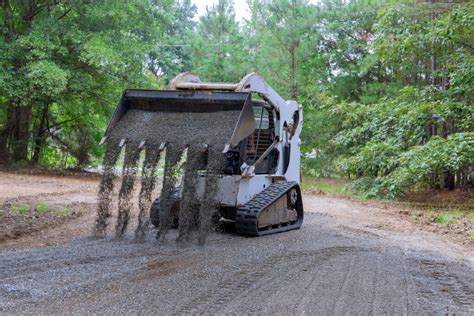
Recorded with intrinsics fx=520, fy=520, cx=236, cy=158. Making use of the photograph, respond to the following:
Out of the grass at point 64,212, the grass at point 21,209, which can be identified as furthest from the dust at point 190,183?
the grass at point 21,209

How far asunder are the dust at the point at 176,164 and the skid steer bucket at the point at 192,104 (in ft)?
0.28

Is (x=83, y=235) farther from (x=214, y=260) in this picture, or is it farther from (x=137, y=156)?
(x=214, y=260)

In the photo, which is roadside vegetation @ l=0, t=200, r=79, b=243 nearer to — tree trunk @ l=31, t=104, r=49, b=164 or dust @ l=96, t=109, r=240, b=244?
dust @ l=96, t=109, r=240, b=244

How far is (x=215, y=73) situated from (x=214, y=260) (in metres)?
18.8

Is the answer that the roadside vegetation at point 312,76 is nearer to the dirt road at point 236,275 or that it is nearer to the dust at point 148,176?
the dust at point 148,176

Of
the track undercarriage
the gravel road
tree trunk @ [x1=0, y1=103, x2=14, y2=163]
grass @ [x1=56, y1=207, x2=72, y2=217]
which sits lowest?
the gravel road

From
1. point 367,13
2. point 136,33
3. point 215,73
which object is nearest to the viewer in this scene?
point 136,33

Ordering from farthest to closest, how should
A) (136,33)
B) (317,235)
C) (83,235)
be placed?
(136,33) → (317,235) → (83,235)

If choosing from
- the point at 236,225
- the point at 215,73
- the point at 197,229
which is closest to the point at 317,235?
the point at 236,225

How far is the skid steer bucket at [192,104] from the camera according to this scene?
20.1 feet

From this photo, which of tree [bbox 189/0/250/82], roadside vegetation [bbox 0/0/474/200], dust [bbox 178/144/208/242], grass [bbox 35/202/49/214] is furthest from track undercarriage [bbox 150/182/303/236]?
tree [bbox 189/0/250/82]

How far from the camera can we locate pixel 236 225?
22.3ft

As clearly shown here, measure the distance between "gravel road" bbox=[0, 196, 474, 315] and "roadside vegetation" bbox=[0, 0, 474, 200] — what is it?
4.08m

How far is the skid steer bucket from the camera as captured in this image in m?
6.13
